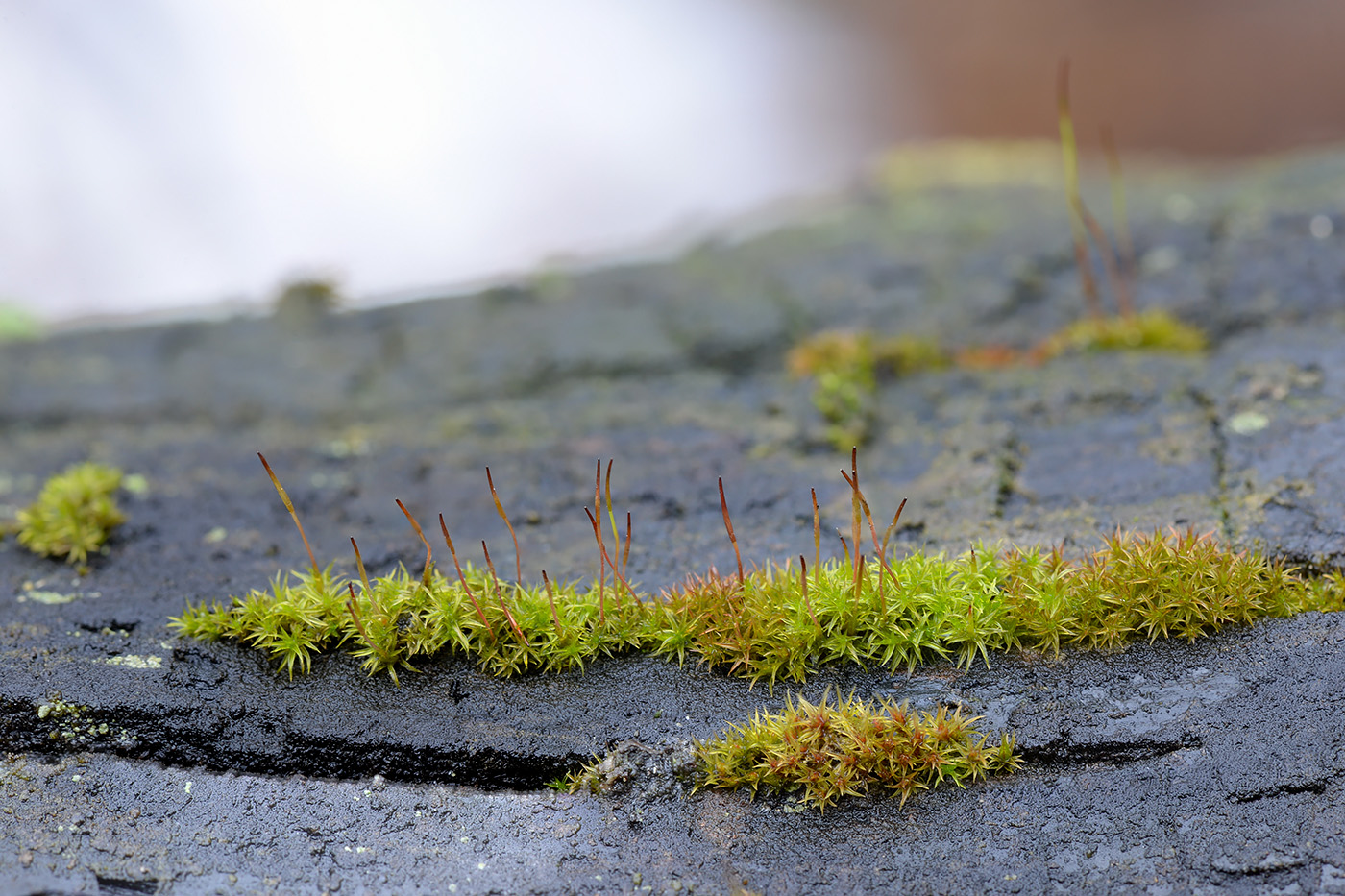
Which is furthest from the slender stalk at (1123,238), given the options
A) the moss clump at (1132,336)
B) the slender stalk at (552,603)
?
the slender stalk at (552,603)

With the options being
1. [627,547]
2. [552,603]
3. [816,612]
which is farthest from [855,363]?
[552,603]

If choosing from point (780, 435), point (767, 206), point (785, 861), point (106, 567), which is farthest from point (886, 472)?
point (767, 206)

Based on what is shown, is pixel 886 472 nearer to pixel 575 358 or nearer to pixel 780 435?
pixel 780 435

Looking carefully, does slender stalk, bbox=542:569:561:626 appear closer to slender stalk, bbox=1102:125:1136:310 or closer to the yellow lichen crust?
the yellow lichen crust

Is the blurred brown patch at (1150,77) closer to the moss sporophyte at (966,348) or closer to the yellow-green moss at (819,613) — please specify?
the moss sporophyte at (966,348)

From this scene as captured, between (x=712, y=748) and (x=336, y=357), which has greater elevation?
(x=336, y=357)

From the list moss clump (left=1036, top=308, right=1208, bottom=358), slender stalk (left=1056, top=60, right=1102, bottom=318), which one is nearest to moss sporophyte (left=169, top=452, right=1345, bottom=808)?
moss clump (left=1036, top=308, right=1208, bottom=358)
